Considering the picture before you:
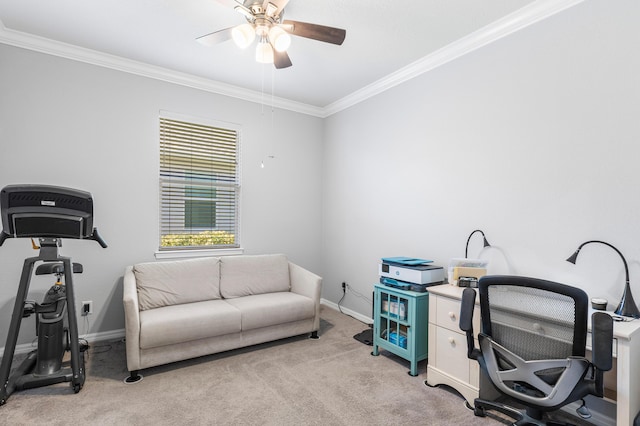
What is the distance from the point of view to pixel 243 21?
2.56m

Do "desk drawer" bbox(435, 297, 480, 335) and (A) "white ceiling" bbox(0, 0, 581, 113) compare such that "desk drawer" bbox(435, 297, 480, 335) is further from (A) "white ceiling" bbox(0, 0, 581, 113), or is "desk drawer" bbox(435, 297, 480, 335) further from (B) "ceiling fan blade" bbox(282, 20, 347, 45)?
(A) "white ceiling" bbox(0, 0, 581, 113)

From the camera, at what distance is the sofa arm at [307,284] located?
134 inches

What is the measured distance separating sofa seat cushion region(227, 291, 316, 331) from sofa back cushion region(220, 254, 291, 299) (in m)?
0.14

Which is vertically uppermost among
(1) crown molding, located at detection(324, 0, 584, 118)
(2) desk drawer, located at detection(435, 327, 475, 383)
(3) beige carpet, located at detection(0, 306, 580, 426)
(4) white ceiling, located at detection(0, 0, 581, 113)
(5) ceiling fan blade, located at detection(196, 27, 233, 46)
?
(4) white ceiling, located at detection(0, 0, 581, 113)

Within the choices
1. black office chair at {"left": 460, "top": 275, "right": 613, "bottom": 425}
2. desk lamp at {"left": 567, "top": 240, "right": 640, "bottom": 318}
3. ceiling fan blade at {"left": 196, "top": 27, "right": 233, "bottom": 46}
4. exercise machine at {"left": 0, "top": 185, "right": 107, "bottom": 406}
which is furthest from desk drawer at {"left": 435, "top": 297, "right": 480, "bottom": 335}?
exercise machine at {"left": 0, "top": 185, "right": 107, "bottom": 406}

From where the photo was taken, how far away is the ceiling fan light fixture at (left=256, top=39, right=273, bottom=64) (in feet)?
7.59

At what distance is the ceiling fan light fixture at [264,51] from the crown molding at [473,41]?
5.19 feet

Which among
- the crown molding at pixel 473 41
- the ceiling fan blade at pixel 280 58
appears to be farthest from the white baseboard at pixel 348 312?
the ceiling fan blade at pixel 280 58

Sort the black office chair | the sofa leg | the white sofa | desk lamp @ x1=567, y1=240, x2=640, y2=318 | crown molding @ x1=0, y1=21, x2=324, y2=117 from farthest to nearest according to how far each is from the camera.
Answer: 1. crown molding @ x1=0, y1=21, x2=324, y2=117
2. the white sofa
3. the sofa leg
4. desk lamp @ x1=567, y1=240, x2=640, y2=318
5. the black office chair

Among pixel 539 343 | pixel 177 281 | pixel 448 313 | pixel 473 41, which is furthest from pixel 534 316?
pixel 177 281

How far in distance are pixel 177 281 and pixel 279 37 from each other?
7.84ft

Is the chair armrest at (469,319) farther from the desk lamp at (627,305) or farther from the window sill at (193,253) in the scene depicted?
the window sill at (193,253)

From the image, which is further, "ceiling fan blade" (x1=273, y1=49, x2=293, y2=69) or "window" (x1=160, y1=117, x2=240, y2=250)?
"window" (x1=160, y1=117, x2=240, y2=250)

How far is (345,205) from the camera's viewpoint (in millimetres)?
4293
